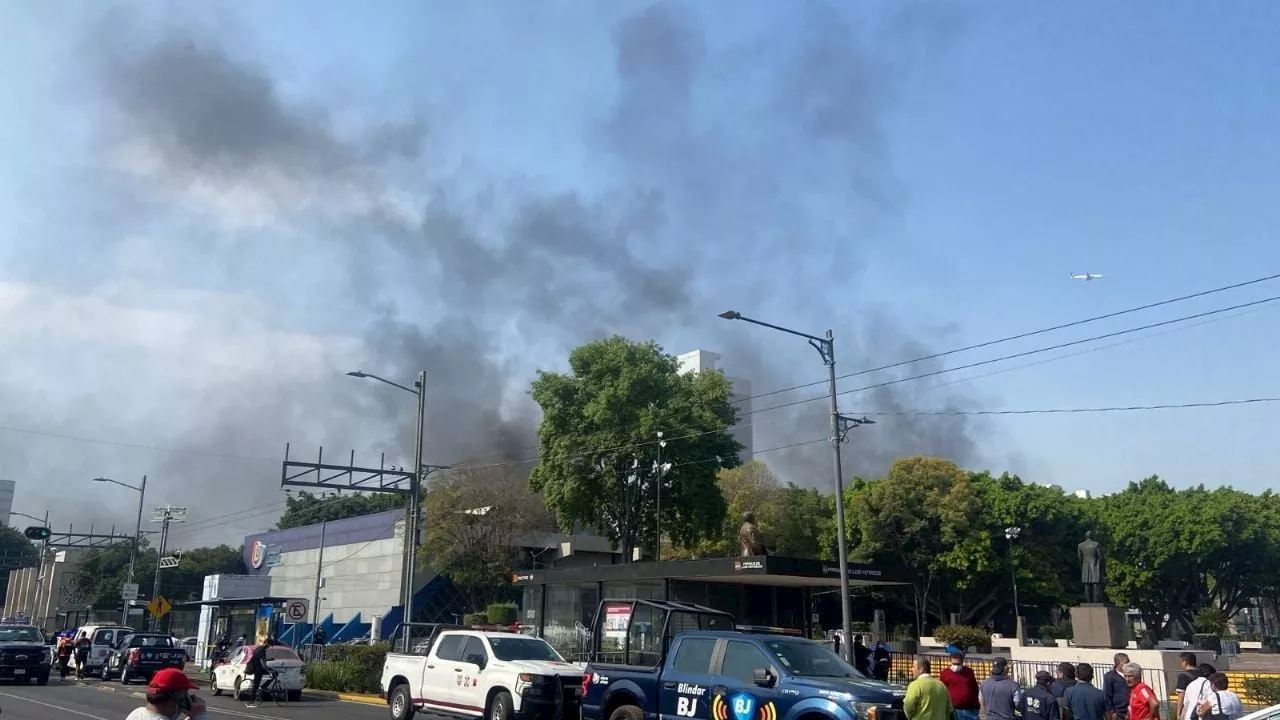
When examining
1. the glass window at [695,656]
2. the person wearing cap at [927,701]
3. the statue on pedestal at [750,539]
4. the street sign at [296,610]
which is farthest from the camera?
the statue on pedestal at [750,539]

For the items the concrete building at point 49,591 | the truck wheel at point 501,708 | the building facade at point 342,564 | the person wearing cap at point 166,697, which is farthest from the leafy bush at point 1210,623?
the concrete building at point 49,591

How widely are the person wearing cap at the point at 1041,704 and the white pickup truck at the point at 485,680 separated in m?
6.89

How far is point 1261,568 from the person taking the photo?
6706 centimetres

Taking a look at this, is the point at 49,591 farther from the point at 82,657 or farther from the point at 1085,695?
the point at 1085,695

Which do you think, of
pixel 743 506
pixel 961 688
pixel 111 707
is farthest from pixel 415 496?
pixel 743 506

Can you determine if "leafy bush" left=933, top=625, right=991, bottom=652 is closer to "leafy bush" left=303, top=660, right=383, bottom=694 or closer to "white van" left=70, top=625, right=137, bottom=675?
"leafy bush" left=303, top=660, right=383, bottom=694

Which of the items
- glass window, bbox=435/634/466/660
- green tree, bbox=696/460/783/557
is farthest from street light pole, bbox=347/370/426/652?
green tree, bbox=696/460/783/557

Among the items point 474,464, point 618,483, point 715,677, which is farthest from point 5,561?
point 715,677

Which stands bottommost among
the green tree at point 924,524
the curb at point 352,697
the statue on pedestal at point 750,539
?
the curb at point 352,697

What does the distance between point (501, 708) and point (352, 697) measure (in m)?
11.4

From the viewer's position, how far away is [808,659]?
1230 cm

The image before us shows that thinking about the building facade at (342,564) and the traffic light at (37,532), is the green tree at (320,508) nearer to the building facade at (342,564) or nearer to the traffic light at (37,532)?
the building facade at (342,564)

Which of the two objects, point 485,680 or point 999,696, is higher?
point 999,696

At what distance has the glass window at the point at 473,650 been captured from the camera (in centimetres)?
1772
